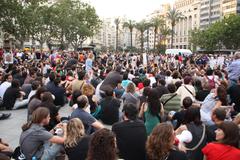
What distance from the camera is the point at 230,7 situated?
141 metres

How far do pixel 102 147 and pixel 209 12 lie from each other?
6322 inches

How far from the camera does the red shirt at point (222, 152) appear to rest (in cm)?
483

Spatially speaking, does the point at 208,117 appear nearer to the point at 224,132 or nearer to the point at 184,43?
the point at 224,132

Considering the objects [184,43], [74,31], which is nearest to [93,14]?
[74,31]

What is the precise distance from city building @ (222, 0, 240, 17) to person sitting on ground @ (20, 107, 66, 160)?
138 metres

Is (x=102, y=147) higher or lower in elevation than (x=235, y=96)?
higher

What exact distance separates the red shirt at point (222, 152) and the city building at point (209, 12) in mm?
154475

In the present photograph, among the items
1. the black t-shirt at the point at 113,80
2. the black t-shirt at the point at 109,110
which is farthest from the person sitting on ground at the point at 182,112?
the black t-shirt at the point at 113,80

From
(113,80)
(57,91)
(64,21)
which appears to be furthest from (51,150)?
(64,21)

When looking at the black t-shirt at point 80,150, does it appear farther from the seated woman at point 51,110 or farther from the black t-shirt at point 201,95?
the black t-shirt at point 201,95

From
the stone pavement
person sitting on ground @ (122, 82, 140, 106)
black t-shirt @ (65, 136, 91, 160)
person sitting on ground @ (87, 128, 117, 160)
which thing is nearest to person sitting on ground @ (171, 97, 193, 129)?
person sitting on ground @ (122, 82, 140, 106)

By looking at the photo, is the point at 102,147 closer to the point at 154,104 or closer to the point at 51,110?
the point at 154,104

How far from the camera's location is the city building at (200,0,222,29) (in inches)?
6076

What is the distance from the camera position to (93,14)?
3423 inches
